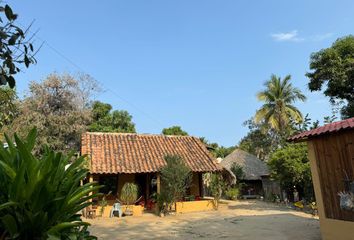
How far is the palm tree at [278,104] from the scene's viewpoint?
27719 mm

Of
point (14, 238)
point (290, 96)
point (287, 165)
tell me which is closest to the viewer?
point (14, 238)

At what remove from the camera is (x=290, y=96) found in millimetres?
28266

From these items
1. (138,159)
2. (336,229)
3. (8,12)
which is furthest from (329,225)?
(138,159)

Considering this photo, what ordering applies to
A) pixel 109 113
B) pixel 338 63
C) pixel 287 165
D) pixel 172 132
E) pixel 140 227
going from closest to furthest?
pixel 140 227 → pixel 338 63 → pixel 287 165 → pixel 109 113 → pixel 172 132

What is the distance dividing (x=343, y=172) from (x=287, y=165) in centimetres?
1246

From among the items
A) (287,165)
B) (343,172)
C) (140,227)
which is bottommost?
(140,227)

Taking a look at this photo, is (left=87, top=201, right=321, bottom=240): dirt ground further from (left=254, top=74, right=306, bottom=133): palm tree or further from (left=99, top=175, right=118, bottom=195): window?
(left=254, top=74, right=306, bottom=133): palm tree

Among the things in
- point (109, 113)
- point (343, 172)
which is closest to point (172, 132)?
point (109, 113)

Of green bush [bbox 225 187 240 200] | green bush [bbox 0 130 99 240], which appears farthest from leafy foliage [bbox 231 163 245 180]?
green bush [bbox 0 130 99 240]

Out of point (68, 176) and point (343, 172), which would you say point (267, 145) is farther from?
point (68, 176)

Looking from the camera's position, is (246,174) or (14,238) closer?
(14,238)

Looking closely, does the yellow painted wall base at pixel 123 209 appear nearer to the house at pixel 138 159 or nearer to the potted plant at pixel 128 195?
the potted plant at pixel 128 195

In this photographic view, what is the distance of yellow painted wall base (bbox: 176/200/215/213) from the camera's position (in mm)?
17323

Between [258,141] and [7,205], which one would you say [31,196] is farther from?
[258,141]
